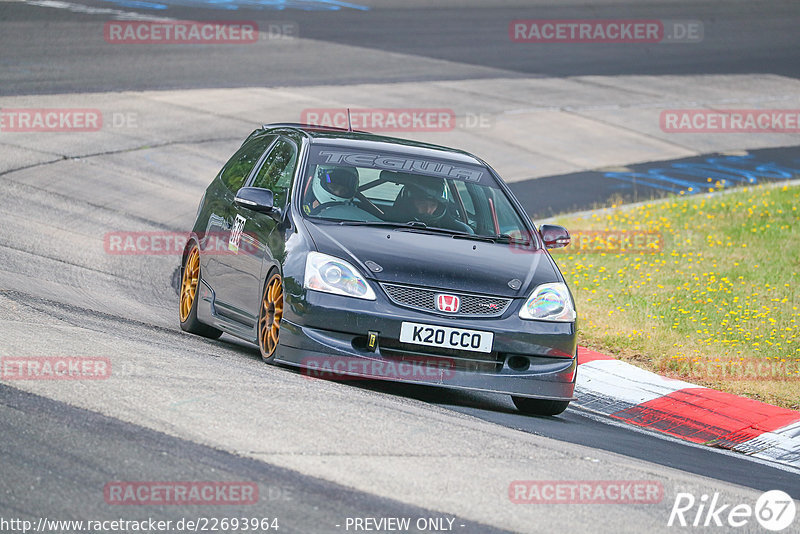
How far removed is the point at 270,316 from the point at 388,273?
0.93 m

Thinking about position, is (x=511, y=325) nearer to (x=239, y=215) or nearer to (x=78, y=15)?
(x=239, y=215)

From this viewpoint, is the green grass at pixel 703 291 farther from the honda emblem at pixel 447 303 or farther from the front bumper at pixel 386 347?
the honda emblem at pixel 447 303

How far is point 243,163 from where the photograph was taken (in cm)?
1016

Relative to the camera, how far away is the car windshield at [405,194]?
28.7ft

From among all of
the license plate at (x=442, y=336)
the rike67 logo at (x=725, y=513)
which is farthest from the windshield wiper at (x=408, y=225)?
the rike67 logo at (x=725, y=513)

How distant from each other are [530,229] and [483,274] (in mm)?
1167

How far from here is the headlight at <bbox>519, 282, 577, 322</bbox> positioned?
8.09 m

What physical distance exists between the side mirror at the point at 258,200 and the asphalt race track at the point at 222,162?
1.02m

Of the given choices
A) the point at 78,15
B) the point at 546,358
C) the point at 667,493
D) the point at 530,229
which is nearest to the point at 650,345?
the point at 530,229

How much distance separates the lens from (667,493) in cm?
615

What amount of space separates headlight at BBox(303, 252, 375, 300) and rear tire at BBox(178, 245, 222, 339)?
2.07 metres

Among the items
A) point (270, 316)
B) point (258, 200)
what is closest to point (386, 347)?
point (270, 316)

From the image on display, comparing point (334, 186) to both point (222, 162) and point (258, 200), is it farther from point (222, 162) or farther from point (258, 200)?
point (222, 162)

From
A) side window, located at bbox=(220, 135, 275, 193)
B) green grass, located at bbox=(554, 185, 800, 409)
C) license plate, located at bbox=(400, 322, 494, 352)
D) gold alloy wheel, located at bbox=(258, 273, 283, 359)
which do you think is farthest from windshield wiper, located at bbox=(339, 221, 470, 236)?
green grass, located at bbox=(554, 185, 800, 409)
